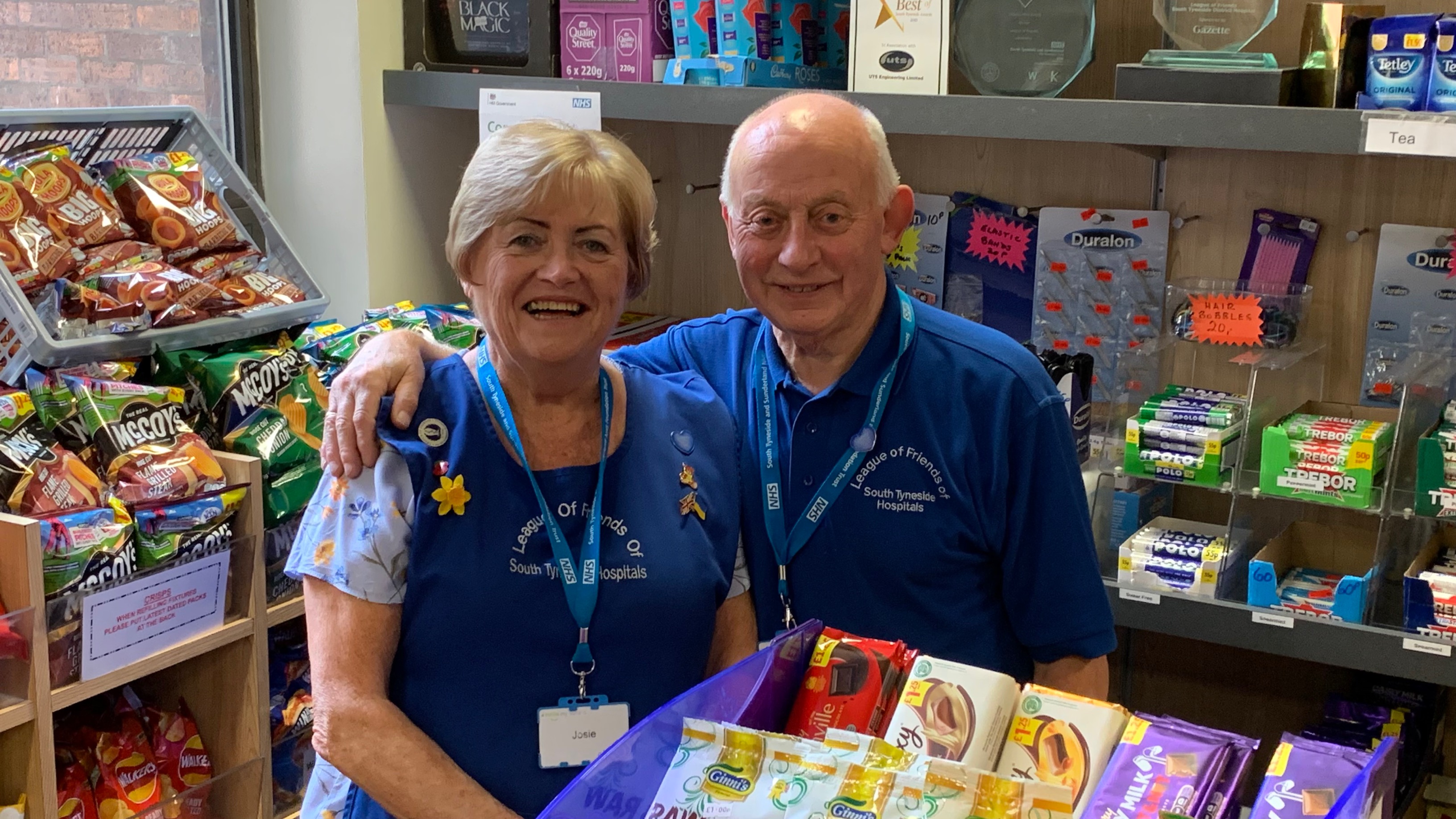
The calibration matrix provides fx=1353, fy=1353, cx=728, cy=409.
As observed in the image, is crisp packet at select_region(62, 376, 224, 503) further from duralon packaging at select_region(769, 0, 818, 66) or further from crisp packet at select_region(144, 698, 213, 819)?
duralon packaging at select_region(769, 0, 818, 66)

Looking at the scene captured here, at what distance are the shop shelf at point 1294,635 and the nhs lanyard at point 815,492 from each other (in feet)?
2.07

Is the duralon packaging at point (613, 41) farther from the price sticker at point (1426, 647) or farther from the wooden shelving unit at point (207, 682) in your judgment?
the price sticker at point (1426, 647)

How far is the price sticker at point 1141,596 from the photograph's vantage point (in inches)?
95.8

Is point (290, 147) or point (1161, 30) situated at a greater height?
point (1161, 30)

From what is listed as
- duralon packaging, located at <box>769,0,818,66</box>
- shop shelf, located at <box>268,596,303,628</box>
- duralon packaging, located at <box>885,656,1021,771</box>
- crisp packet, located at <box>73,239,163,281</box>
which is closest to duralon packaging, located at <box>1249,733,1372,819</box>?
duralon packaging, located at <box>885,656,1021,771</box>

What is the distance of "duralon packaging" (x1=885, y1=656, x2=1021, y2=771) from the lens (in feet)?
3.43

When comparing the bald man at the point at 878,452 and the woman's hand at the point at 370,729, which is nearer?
the woman's hand at the point at 370,729

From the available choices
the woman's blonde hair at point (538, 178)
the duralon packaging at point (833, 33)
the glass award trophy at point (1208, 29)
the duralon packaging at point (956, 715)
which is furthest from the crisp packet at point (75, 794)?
the glass award trophy at point (1208, 29)

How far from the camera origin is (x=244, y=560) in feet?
7.82

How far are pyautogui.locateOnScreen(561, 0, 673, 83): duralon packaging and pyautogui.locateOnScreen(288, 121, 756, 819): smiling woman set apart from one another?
130 cm

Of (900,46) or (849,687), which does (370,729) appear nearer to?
(849,687)

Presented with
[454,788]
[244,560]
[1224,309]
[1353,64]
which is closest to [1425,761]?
[1224,309]

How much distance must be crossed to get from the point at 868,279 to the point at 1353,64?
3.31ft

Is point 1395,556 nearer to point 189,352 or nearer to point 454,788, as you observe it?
point 454,788
